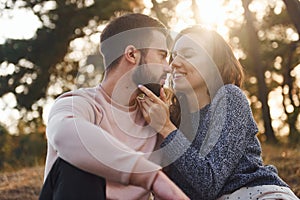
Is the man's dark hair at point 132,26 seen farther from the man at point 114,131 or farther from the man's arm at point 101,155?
the man's arm at point 101,155

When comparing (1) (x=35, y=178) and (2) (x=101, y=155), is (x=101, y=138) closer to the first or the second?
(2) (x=101, y=155)

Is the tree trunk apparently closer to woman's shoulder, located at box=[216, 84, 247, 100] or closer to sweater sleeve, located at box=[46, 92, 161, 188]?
woman's shoulder, located at box=[216, 84, 247, 100]

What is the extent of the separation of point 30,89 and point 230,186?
928 cm

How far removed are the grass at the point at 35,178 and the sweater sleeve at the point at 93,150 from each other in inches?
138

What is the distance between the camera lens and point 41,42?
1128cm

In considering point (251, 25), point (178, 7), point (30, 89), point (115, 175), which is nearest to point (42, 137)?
point (30, 89)

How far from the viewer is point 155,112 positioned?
8.25 ft

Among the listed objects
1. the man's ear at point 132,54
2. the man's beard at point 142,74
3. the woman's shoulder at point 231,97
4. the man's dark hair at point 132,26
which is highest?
the man's dark hair at point 132,26

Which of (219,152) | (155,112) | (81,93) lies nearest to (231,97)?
(219,152)

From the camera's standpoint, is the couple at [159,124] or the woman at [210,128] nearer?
the couple at [159,124]

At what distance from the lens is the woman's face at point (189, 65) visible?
2.86 meters

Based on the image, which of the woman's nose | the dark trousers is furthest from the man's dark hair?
the dark trousers

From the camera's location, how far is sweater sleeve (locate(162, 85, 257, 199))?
2.51 metres

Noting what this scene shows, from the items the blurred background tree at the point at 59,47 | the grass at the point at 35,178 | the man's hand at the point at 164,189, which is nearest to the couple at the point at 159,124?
the man's hand at the point at 164,189
